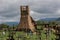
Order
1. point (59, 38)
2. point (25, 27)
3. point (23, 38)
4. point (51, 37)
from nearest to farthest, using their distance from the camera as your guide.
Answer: point (23, 38) < point (51, 37) < point (59, 38) < point (25, 27)

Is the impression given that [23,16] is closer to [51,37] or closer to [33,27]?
[33,27]

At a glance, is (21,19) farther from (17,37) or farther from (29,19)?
(17,37)

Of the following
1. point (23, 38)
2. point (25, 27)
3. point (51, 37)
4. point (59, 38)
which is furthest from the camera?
point (25, 27)

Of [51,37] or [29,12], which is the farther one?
[29,12]

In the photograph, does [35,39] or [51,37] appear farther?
[51,37]

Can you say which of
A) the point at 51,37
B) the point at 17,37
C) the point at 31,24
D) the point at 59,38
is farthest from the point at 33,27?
the point at 17,37

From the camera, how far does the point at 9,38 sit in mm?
33312

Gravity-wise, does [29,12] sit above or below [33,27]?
above

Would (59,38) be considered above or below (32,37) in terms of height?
below

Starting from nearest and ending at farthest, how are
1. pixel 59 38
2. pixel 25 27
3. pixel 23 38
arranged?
pixel 23 38 < pixel 59 38 < pixel 25 27

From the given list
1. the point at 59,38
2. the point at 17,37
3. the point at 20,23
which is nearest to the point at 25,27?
the point at 20,23

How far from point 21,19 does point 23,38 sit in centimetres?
2400

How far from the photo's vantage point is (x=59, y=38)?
44250mm

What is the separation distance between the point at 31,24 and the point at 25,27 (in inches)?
96.6
